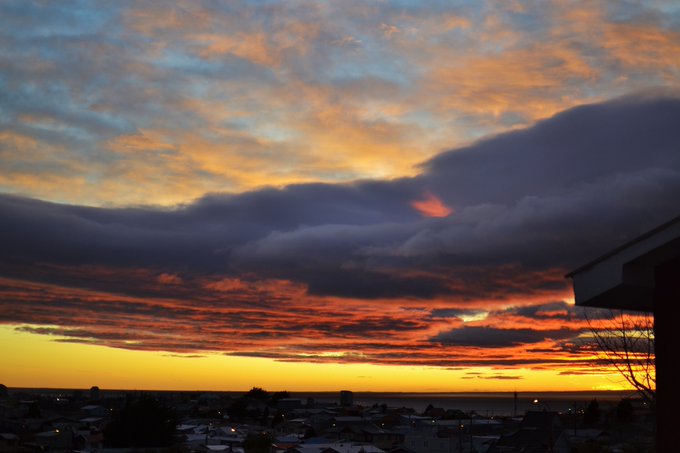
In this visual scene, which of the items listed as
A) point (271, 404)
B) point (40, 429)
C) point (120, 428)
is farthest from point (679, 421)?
point (271, 404)

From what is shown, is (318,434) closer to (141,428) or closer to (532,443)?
(141,428)

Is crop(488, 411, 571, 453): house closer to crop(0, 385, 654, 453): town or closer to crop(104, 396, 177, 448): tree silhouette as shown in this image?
crop(0, 385, 654, 453): town

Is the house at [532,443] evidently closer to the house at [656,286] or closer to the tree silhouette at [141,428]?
the tree silhouette at [141,428]

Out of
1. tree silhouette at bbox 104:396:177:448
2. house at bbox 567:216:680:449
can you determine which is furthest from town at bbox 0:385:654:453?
house at bbox 567:216:680:449

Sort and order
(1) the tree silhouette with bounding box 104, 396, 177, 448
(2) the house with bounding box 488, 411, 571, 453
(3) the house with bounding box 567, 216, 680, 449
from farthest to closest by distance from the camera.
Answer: (1) the tree silhouette with bounding box 104, 396, 177, 448 < (2) the house with bounding box 488, 411, 571, 453 < (3) the house with bounding box 567, 216, 680, 449

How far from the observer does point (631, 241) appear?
6.43m

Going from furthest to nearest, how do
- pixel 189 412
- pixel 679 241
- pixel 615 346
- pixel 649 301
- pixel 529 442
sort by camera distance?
pixel 189 412 < pixel 529 442 < pixel 615 346 < pixel 649 301 < pixel 679 241

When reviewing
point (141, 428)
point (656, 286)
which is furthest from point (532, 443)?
point (656, 286)

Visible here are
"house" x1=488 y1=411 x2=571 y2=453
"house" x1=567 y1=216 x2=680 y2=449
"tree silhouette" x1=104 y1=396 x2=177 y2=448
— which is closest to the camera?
"house" x1=567 y1=216 x2=680 y2=449

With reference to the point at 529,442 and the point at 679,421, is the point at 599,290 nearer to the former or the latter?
the point at 679,421

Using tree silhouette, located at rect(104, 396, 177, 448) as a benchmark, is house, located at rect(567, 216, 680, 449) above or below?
above

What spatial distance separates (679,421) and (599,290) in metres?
1.38

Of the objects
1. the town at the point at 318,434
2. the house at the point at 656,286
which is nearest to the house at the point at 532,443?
the town at the point at 318,434

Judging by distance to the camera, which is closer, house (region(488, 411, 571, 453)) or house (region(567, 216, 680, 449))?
house (region(567, 216, 680, 449))
